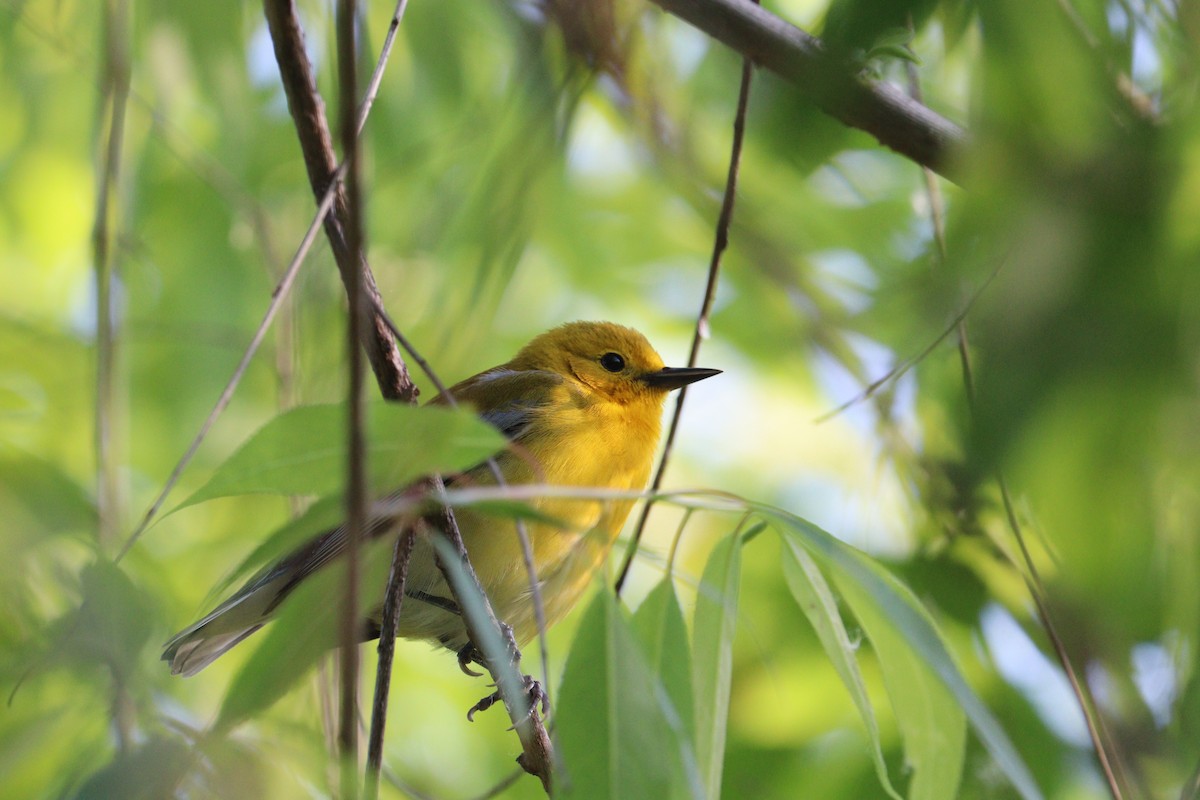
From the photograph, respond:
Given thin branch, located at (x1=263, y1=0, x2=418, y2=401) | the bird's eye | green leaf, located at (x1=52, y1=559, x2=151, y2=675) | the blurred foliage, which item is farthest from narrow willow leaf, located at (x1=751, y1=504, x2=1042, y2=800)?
the bird's eye

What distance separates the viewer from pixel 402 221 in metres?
4.51

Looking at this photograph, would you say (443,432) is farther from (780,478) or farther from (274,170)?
(780,478)

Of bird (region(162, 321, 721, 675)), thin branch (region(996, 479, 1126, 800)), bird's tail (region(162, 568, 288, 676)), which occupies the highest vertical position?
thin branch (region(996, 479, 1126, 800))

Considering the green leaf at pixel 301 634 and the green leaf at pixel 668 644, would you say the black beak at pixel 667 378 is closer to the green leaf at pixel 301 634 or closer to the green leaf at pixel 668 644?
the green leaf at pixel 668 644

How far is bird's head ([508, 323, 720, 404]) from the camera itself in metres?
4.44

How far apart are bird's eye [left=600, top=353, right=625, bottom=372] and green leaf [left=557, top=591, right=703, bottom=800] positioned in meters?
2.90

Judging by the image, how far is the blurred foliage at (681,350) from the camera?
103 centimetres

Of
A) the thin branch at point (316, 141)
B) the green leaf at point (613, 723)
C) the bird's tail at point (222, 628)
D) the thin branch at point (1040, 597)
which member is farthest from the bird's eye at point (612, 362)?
the green leaf at point (613, 723)

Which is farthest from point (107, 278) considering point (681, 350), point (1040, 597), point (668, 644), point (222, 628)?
point (681, 350)

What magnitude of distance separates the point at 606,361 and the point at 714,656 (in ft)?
8.65

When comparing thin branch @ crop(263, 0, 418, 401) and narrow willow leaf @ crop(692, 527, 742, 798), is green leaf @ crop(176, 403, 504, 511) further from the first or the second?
thin branch @ crop(263, 0, 418, 401)

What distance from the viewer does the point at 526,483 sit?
3.74m

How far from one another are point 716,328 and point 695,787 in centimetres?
355

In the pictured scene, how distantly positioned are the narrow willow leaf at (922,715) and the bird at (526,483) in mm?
1111
